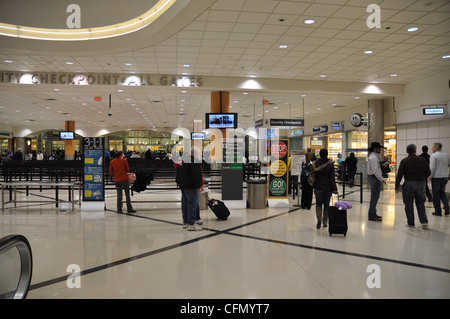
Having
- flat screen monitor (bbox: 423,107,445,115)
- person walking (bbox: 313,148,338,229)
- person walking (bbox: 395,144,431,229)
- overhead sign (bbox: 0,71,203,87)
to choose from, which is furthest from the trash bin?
flat screen monitor (bbox: 423,107,445,115)

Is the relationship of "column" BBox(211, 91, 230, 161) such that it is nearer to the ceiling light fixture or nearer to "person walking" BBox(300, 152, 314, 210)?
the ceiling light fixture

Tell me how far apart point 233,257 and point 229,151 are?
4.59 meters

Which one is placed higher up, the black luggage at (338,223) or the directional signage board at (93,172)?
the directional signage board at (93,172)

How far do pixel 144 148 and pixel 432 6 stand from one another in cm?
3894

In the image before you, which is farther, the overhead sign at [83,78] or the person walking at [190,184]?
the overhead sign at [83,78]

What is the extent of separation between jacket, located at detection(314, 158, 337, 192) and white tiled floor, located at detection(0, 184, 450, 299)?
797 millimetres

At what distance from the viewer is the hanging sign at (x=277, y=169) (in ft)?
28.1

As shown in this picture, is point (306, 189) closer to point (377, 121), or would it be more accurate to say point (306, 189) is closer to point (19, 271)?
point (19, 271)

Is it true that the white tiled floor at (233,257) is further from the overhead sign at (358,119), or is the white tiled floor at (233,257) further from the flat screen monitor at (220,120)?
the overhead sign at (358,119)

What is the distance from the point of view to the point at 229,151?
8.64 m

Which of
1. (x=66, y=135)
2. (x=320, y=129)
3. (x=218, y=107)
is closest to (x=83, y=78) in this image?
(x=218, y=107)

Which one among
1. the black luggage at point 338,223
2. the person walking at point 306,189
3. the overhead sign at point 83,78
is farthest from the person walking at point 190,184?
the overhead sign at point 83,78

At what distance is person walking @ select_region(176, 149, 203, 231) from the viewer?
562 centimetres

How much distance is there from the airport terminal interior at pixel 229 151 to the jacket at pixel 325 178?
51cm
